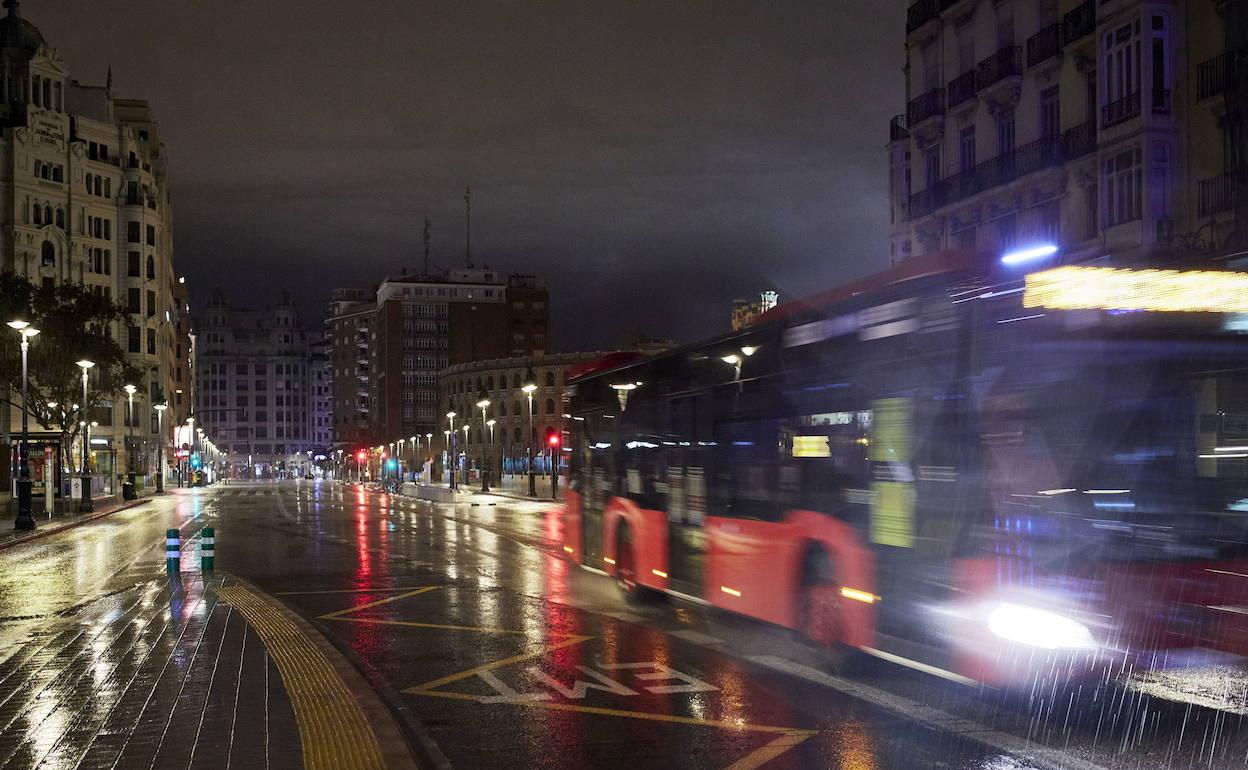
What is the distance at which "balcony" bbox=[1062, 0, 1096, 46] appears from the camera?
30045mm

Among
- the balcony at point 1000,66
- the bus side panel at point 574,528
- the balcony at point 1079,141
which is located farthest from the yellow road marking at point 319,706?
the balcony at point 1000,66

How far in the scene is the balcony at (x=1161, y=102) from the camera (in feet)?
91.0

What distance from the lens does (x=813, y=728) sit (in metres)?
8.70

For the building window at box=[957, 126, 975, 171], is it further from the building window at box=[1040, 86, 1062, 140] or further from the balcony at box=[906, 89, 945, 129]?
the building window at box=[1040, 86, 1062, 140]

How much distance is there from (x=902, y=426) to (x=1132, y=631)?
246 cm

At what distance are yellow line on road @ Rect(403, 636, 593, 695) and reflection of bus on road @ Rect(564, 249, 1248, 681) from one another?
2.83m

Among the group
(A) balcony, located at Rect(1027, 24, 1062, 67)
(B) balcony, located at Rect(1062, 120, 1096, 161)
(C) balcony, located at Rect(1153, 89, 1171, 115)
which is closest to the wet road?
(C) balcony, located at Rect(1153, 89, 1171, 115)

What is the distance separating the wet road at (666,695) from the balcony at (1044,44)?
20.9 metres

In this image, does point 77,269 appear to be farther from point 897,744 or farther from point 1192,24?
point 897,744

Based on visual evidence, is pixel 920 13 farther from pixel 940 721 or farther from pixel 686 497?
pixel 940 721

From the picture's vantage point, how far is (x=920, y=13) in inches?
1503

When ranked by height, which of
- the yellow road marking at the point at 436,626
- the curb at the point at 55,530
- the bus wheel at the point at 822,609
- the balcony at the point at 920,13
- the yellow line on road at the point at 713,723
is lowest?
the curb at the point at 55,530

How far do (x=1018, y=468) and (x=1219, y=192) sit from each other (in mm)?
22137

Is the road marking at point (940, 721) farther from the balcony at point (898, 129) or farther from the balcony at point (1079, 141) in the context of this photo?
the balcony at point (898, 129)
